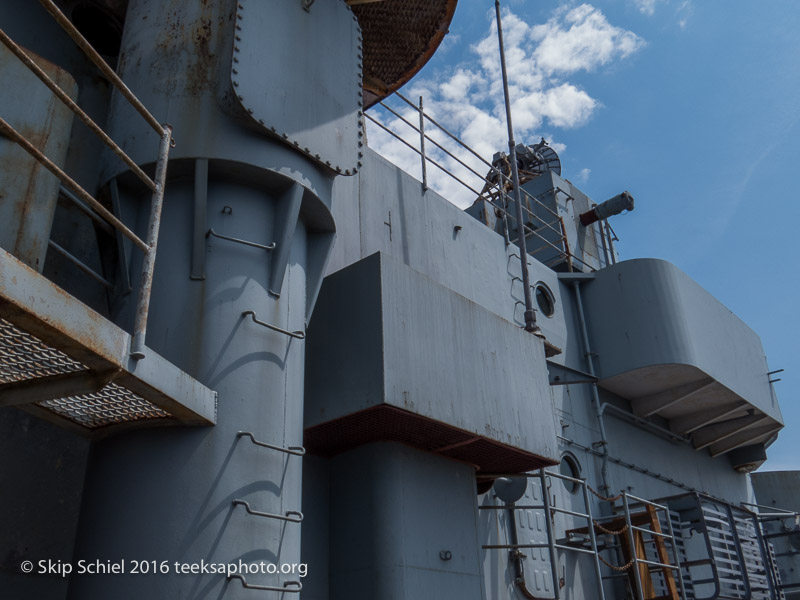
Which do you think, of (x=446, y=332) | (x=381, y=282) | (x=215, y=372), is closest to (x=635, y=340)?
(x=446, y=332)

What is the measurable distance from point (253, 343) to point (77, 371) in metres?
1.69

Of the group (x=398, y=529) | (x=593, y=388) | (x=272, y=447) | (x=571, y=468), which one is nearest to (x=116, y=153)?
(x=272, y=447)

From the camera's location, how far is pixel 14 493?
526 cm

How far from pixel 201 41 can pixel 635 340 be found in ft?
27.5

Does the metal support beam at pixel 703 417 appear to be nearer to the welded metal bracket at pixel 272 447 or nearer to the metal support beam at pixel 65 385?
the welded metal bracket at pixel 272 447

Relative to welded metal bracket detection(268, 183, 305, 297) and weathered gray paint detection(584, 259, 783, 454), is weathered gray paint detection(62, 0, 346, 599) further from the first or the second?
weathered gray paint detection(584, 259, 783, 454)

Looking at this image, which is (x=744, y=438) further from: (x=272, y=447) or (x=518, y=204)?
(x=272, y=447)

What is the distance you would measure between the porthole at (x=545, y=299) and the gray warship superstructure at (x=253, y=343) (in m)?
1.82

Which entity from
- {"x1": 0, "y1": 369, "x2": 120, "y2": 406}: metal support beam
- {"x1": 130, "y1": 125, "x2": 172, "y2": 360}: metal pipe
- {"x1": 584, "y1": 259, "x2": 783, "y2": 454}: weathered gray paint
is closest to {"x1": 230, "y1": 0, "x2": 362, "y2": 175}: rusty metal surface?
{"x1": 130, "y1": 125, "x2": 172, "y2": 360}: metal pipe

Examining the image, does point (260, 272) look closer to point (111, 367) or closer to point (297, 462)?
point (297, 462)

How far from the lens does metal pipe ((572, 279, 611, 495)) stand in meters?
11.0

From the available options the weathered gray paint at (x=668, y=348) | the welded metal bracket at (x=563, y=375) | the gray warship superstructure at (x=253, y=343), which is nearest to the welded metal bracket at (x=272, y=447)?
the gray warship superstructure at (x=253, y=343)

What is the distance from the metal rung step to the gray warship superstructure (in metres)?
0.02

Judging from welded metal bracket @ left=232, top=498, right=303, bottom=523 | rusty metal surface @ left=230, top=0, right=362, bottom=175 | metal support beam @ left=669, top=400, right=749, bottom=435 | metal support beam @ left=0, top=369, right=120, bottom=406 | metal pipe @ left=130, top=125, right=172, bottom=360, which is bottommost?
welded metal bracket @ left=232, top=498, right=303, bottom=523
